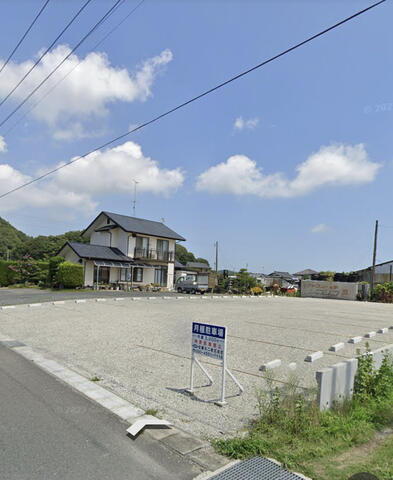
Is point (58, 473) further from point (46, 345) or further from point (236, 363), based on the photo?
point (46, 345)

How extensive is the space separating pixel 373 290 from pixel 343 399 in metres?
29.4

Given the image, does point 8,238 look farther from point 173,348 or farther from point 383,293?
point 173,348

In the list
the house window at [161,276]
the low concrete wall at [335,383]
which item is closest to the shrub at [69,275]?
the house window at [161,276]

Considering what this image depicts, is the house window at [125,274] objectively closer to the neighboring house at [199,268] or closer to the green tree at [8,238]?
the neighboring house at [199,268]

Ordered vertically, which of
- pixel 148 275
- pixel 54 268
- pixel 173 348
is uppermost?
pixel 54 268

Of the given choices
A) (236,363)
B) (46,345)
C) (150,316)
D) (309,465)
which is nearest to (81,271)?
(150,316)

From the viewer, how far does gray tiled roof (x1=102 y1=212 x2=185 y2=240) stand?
104 ft

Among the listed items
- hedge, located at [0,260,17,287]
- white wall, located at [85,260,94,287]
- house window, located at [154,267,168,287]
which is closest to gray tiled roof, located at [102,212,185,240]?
house window, located at [154,267,168,287]

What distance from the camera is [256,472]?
3.08 m

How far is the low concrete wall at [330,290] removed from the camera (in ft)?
102

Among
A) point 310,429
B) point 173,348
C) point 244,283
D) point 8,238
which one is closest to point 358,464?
point 310,429

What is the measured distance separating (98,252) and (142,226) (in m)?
5.66

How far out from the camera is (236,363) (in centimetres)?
673

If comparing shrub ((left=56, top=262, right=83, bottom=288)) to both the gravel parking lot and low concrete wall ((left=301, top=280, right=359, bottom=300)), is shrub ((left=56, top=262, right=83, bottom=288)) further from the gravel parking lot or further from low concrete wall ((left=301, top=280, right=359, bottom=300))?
low concrete wall ((left=301, top=280, right=359, bottom=300))
